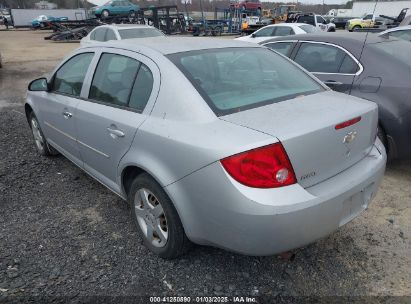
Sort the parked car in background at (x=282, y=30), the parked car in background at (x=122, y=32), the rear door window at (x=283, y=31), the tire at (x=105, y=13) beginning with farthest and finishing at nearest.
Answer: the tire at (x=105, y=13)
the rear door window at (x=283, y=31)
the parked car in background at (x=282, y=30)
the parked car in background at (x=122, y=32)

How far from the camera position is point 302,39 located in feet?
16.9

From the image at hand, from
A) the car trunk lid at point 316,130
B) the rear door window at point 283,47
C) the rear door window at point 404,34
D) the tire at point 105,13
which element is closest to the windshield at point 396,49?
the rear door window at point 283,47

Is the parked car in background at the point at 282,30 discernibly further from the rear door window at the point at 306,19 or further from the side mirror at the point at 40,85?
the side mirror at the point at 40,85

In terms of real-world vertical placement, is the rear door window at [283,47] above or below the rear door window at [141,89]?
below

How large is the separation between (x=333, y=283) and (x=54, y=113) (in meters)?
3.09

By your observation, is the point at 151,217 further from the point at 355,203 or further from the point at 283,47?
the point at 283,47

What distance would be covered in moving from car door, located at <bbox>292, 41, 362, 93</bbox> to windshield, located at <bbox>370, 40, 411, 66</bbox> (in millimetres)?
315

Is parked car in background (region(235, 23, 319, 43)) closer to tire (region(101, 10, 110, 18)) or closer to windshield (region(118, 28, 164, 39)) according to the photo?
windshield (region(118, 28, 164, 39))

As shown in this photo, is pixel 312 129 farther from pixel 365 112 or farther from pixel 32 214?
pixel 32 214

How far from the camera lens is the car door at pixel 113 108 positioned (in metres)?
2.73

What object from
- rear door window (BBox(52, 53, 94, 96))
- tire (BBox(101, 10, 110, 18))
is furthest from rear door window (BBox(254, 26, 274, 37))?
tire (BBox(101, 10, 110, 18))

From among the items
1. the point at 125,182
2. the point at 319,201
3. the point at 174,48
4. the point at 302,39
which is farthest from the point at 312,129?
the point at 302,39

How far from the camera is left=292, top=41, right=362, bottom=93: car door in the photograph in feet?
14.4

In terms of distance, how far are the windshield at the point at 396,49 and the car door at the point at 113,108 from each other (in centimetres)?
293
